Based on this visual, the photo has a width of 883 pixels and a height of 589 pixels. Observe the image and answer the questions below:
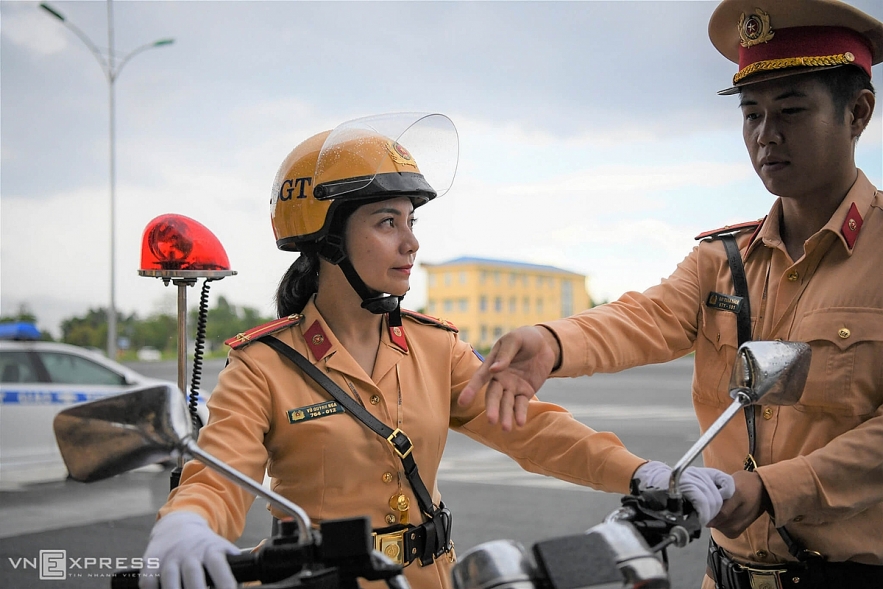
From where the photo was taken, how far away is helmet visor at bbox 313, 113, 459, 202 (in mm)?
2652

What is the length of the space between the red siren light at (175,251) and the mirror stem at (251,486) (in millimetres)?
1566

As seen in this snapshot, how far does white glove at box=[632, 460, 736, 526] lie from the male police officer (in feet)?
Answer: 0.32

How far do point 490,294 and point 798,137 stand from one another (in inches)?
1485

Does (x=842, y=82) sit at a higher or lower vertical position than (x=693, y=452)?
higher

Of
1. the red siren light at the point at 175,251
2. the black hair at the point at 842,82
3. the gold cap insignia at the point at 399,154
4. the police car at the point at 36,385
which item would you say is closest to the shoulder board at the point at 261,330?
the red siren light at the point at 175,251

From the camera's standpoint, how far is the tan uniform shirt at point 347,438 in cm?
230

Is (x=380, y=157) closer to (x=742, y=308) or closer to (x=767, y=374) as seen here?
(x=742, y=308)

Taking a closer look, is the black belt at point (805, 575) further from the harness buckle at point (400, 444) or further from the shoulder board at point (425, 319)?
the shoulder board at point (425, 319)

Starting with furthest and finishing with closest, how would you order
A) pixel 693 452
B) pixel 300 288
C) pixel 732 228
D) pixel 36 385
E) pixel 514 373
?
pixel 36 385, pixel 300 288, pixel 732 228, pixel 514 373, pixel 693 452

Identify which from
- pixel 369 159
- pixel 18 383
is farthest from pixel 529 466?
pixel 18 383

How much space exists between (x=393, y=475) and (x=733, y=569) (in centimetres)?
103

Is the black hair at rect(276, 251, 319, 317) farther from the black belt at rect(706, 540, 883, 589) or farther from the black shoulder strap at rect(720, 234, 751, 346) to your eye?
the black belt at rect(706, 540, 883, 589)

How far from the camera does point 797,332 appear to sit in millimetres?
2404

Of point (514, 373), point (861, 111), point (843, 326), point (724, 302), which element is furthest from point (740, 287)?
point (514, 373)
